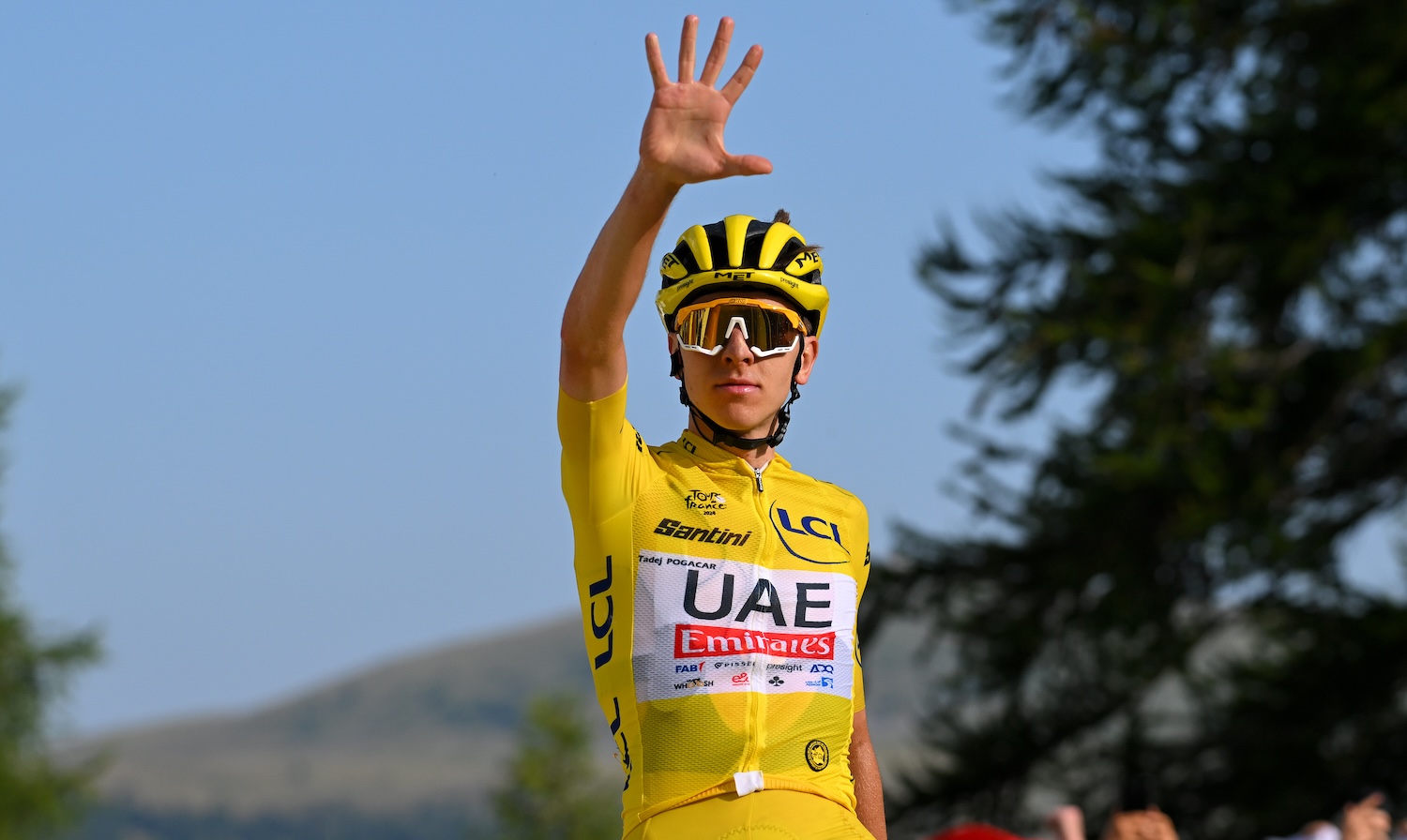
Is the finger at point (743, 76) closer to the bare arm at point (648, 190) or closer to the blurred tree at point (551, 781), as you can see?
the bare arm at point (648, 190)

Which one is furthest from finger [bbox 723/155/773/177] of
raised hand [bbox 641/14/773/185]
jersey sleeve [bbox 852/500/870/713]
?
jersey sleeve [bbox 852/500/870/713]

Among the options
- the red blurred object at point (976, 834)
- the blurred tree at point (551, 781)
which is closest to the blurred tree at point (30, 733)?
the blurred tree at point (551, 781)

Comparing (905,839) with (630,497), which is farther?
(905,839)

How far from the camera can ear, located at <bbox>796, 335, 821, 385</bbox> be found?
4242 millimetres

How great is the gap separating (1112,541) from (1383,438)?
2.78 meters

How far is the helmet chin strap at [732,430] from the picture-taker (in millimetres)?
4145

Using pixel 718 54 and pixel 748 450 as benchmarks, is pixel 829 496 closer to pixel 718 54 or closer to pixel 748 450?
pixel 748 450

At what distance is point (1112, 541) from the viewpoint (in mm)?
18828

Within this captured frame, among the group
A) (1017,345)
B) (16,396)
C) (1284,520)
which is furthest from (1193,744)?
(16,396)

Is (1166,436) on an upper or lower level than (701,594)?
upper

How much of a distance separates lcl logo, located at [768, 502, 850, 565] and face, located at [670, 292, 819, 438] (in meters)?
0.21

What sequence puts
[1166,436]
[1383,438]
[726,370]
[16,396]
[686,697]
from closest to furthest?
[686,697] < [726,370] < [1166,436] < [1383,438] < [16,396]

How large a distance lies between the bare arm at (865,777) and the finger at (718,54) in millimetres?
1495

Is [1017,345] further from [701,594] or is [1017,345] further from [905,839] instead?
[701,594]
